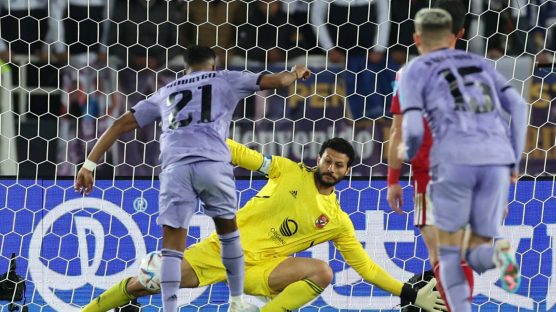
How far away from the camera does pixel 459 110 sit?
160 inches

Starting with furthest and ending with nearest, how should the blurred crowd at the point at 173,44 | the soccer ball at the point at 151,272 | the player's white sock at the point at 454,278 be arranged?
the blurred crowd at the point at 173,44 < the soccer ball at the point at 151,272 < the player's white sock at the point at 454,278

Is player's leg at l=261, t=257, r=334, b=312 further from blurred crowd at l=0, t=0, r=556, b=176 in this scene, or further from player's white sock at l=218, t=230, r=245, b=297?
blurred crowd at l=0, t=0, r=556, b=176

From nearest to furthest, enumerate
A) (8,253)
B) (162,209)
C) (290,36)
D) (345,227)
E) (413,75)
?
(413,75), (162,209), (345,227), (8,253), (290,36)

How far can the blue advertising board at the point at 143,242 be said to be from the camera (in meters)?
5.95

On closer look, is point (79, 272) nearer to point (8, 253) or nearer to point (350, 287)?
point (8, 253)

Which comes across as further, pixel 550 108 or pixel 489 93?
pixel 550 108

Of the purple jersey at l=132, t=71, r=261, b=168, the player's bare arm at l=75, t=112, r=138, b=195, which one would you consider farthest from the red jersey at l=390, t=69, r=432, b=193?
the player's bare arm at l=75, t=112, r=138, b=195

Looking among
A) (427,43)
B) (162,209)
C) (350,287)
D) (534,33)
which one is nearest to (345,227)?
(350,287)

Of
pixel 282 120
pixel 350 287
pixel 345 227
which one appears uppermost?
pixel 282 120

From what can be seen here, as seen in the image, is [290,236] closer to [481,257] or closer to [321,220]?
[321,220]

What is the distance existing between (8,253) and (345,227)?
1.78 meters

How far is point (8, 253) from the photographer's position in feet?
19.4

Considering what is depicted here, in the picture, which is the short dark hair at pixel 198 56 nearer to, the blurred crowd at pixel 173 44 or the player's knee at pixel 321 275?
the player's knee at pixel 321 275

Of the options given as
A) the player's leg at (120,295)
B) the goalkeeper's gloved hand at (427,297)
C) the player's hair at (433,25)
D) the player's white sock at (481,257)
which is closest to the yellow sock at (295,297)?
the goalkeeper's gloved hand at (427,297)
